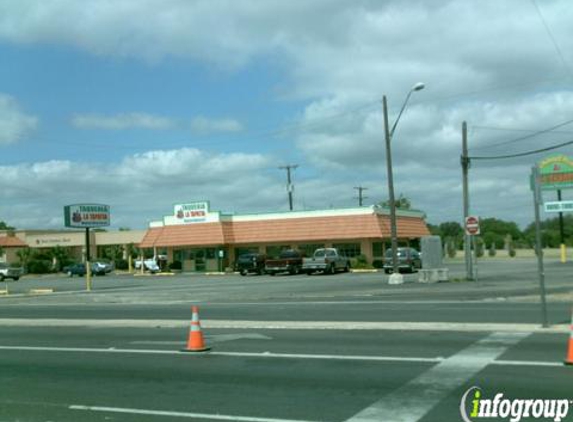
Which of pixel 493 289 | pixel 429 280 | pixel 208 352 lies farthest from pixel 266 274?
pixel 208 352

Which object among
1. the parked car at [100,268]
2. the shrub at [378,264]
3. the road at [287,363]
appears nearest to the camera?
the road at [287,363]

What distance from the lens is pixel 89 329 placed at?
1745 centimetres

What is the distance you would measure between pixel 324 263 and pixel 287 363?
1519 inches

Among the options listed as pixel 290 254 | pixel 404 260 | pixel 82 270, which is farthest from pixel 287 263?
pixel 82 270

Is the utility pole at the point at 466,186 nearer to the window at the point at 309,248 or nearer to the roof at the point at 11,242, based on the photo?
the window at the point at 309,248

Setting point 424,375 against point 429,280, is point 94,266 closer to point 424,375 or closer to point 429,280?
point 429,280

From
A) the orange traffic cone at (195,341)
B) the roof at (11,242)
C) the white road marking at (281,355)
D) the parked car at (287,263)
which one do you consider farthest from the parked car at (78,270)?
the orange traffic cone at (195,341)

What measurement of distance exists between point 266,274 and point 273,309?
108ft

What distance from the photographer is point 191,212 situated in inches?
2544

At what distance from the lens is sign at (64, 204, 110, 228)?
4306cm

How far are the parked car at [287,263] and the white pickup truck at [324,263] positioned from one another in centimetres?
111

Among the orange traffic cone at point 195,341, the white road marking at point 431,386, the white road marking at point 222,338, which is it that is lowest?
the white road marking at point 431,386

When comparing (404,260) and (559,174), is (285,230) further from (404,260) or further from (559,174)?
(559,174)

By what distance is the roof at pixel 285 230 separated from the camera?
5591cm
